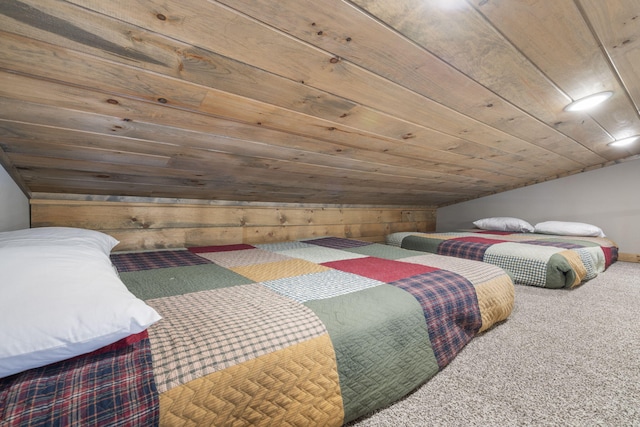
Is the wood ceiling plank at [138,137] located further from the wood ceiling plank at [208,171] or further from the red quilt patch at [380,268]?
the red quilt patch at [380,268]

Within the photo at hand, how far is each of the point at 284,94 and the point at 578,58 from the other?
4.22 feet

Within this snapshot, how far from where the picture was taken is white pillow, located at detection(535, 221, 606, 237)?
311 centimetres

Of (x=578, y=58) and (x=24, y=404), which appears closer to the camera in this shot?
(x=24, y=404)

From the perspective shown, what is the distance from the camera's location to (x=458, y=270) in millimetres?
1501

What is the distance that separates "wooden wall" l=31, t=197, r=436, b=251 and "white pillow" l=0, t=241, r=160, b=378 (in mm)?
1433

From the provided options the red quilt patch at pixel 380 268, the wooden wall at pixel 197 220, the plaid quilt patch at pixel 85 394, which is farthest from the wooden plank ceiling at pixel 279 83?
the plaid quilt patch at pixel 85 394

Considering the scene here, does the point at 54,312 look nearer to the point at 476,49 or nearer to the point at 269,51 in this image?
the point at 269,51

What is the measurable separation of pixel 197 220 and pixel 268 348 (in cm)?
186

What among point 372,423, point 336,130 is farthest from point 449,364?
point 336,130

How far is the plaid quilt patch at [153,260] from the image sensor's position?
61.9 inches

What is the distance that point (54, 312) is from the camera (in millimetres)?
574

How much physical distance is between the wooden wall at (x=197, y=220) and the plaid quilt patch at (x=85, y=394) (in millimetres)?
1699

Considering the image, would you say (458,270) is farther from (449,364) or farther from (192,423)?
(192,423)

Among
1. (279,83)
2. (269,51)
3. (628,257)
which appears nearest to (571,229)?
(628,257)
